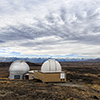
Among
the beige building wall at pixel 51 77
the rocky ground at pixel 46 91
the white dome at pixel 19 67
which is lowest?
the rocky ground at pixel 46 91

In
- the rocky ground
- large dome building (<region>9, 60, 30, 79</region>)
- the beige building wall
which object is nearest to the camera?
the rocky ground

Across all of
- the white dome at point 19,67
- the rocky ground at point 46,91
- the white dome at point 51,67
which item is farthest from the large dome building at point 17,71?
the white dome at point 51,67

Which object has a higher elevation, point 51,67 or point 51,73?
point 51,67

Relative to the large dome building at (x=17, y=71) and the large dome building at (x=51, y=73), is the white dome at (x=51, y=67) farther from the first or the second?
the large dome building at (x=17, y=71)

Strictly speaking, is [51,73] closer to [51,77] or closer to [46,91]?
[51,77]

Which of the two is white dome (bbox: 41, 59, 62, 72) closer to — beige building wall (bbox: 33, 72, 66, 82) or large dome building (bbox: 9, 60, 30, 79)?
beige building wall (bbox: 33, 72, 66, 82)

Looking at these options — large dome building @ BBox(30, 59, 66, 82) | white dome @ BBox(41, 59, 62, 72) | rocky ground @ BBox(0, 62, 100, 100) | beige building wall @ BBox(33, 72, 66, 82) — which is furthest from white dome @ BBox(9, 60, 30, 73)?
beige building wall @ BBox(33, 72, 66, 82)

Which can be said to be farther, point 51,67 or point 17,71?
point 17,71

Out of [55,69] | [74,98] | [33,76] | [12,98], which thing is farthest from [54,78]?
[12,98]

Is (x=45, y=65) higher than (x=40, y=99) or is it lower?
higher

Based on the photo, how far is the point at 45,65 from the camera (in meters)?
23.1

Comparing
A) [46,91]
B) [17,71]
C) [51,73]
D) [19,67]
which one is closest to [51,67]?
[51,73]

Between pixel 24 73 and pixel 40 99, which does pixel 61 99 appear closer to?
pixel 40 99

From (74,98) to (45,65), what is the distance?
11469mm
